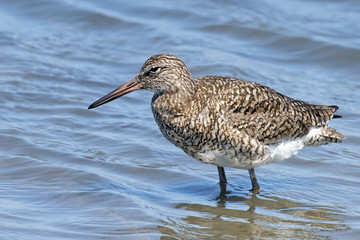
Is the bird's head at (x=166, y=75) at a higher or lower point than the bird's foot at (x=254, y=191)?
higher

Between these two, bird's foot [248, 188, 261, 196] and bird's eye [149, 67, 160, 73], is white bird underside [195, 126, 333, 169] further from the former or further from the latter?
bird's eye [149, 67, 160, 73]

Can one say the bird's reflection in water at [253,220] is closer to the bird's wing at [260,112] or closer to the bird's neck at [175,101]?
the bird's wing at [260,112]

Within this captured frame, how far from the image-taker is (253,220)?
815 cm

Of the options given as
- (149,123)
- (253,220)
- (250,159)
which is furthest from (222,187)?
(149,123)

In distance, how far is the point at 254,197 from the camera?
8883mm

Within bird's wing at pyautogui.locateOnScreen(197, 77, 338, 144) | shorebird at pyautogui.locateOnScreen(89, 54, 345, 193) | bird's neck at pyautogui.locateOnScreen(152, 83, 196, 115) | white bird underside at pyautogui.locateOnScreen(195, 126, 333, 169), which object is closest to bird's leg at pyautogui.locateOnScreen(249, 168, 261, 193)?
shorebird at pyautogui.locateOnScreen(89, 54, 345, 193)

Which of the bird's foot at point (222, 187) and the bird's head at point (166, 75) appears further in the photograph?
the bird's foot at point (222, 187)

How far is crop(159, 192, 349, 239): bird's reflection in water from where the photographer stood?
25.4ft

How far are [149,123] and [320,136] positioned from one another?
3.01 metres

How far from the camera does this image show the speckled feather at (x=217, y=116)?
833 cm

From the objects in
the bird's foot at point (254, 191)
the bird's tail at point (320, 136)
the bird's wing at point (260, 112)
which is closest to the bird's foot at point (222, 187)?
the bird's foot at point (254, 191)

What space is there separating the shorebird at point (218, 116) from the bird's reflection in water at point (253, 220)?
1.47 ft

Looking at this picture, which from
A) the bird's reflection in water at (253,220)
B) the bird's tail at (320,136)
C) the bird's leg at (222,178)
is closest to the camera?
the bird's reflection in water at (253,220)

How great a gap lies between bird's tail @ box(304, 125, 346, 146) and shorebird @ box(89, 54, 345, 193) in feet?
1.06
